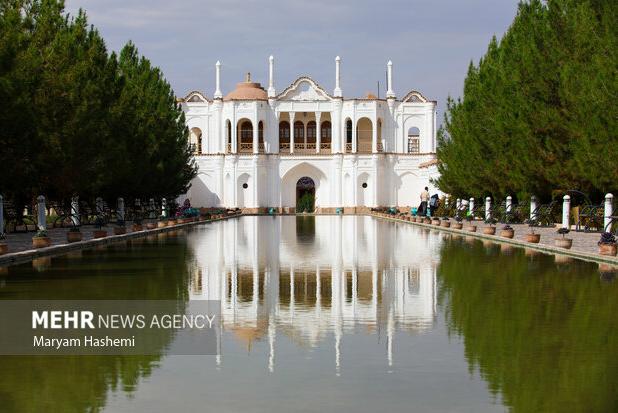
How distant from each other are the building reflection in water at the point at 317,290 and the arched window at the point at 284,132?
242 ft

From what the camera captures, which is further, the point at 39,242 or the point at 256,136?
the point at 256,136

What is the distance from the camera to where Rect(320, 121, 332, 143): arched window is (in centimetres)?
10362

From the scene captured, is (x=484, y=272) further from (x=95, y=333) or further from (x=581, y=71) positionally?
(x=581, y=71)

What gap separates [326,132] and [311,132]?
1700 millimetres

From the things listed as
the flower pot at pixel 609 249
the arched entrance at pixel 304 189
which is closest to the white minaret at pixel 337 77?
the arched entrance at pixel 304 189

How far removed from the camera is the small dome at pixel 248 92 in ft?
322

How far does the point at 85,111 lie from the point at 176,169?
21648mm

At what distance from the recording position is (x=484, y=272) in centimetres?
1984

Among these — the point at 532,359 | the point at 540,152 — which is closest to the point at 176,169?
the point at 540,152

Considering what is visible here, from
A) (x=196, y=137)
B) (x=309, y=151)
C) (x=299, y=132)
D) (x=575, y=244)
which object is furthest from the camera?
(x=299, y=132)

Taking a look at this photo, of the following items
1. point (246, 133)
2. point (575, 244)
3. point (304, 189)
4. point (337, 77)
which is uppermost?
point (337, 77)

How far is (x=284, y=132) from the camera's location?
338 feet

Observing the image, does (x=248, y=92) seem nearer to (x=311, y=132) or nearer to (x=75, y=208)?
(x=311, y=132)

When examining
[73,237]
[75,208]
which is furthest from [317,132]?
[73,237]
